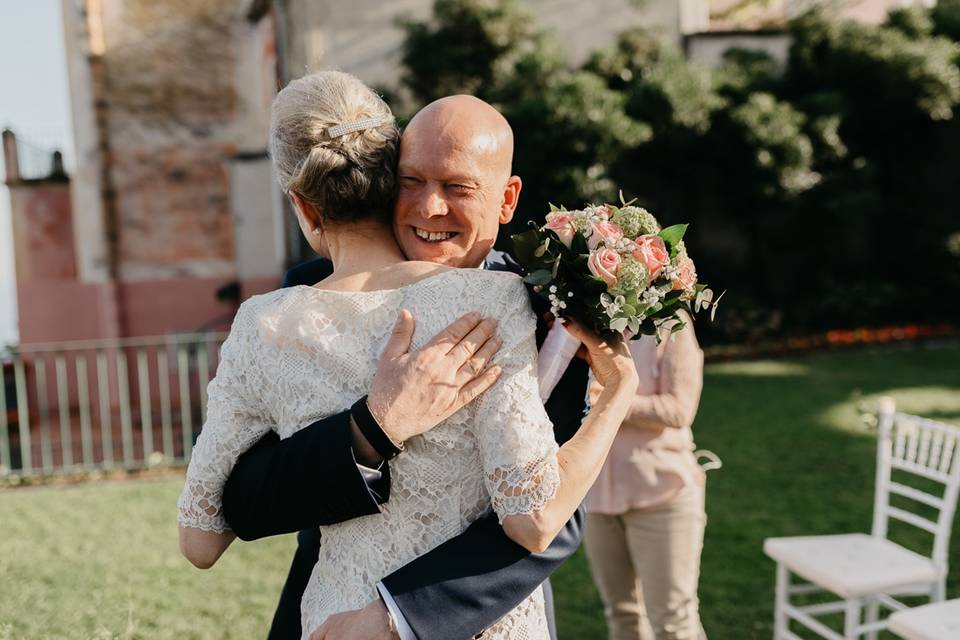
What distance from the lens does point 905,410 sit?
8.89m

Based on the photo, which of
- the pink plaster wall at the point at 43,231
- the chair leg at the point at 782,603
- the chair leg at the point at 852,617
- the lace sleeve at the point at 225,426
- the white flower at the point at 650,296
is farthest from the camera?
the pink plaster wall at the point at 43,231

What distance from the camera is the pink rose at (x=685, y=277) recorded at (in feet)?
5.64

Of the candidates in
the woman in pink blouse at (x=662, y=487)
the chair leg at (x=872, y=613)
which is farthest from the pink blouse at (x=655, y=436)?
the chair leg at (x=872, y=613)

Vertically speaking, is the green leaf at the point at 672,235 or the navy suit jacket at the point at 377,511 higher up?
the green leaf at the point at 672,235

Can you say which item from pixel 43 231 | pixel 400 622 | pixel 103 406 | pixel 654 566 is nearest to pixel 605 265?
pixel 400 622

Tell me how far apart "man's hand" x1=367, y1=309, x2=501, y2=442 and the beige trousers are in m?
2.03

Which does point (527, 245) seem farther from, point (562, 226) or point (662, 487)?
point (662, 487)

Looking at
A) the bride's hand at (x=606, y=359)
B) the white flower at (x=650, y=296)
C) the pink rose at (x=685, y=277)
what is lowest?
the bride's hand at (x=606, y=359)

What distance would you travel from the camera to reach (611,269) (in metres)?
1.58

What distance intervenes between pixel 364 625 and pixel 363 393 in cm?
41

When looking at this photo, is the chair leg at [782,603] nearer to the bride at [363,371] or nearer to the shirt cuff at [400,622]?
the bride at [363,371]

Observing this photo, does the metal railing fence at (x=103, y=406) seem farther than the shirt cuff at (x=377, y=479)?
Yes

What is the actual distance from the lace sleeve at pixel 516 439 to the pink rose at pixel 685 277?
1.40 feet

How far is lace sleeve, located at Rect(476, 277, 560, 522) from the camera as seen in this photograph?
1398 millimetres
